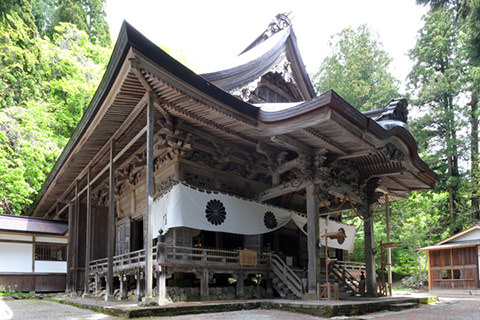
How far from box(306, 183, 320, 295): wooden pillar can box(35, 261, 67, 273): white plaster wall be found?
1368cm

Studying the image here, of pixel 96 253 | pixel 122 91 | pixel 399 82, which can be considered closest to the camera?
pixel 122 91

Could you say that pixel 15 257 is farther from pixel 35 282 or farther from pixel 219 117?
pixel 219 117

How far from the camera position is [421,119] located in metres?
28.0

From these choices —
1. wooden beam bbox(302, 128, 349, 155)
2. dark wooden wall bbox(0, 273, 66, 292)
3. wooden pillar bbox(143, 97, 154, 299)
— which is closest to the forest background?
dark wooden wall bbox(0, 273, 66, 292)

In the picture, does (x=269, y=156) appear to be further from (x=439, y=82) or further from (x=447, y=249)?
(x=439, y=82)

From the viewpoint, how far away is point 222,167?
41.0 ft

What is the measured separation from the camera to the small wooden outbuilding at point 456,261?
2171 centimetres

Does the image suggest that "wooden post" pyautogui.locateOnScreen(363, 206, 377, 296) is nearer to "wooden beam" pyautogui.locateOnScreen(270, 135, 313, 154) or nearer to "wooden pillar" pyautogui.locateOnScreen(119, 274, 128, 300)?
"wooden beam" pyautogui.locateOnScreen(270, 135, 313, 154)

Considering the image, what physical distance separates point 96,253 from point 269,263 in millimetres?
9016

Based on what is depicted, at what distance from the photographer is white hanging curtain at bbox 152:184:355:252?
10.5 meters

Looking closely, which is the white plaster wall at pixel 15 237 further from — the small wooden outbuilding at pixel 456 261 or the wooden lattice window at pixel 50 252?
the small wooden outbuilding at pixel 456 261

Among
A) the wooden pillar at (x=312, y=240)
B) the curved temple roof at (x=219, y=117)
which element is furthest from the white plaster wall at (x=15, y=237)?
the wooden pillar at (x=312, y=240)

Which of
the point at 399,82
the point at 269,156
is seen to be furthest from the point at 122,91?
the point at 399,82

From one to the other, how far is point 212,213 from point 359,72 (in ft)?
86.6
